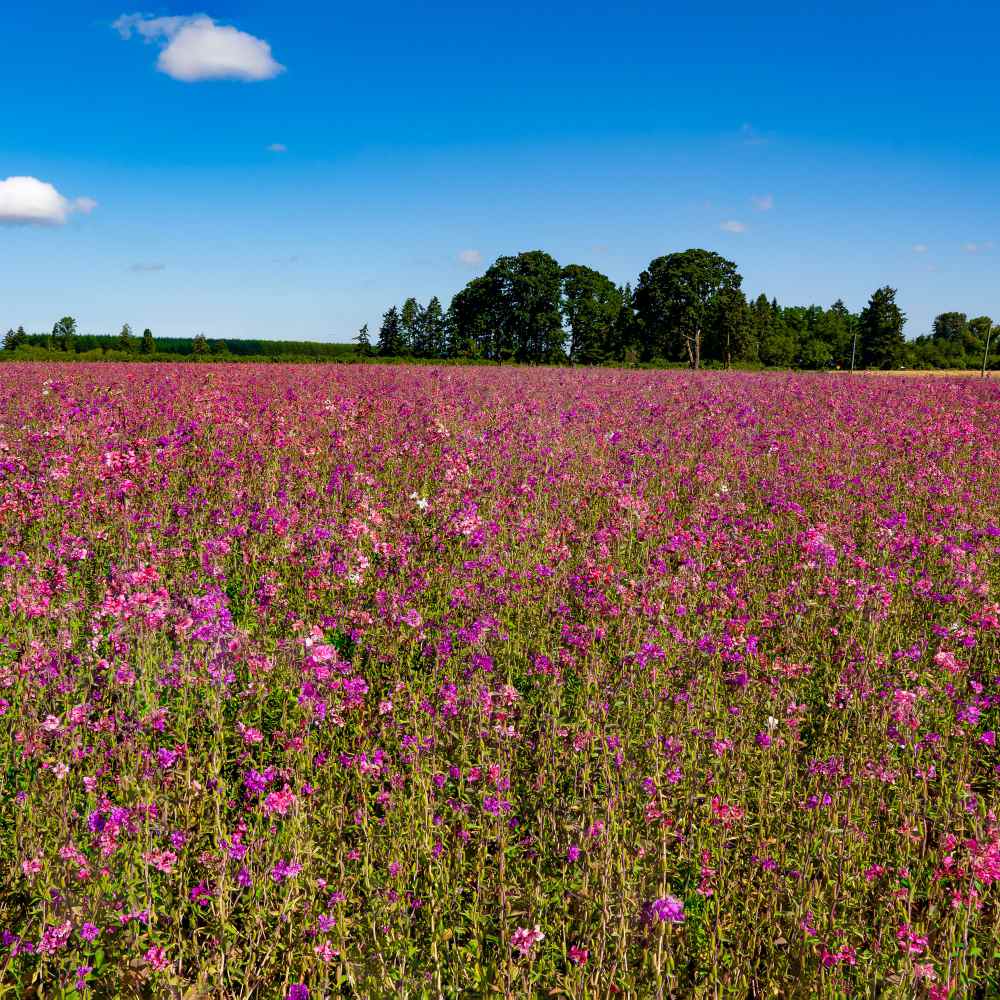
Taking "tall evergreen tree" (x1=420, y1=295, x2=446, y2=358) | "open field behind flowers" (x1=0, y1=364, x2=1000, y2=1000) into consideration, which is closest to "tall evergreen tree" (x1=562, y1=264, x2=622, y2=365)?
"tall evergreen tree" (x1=420, y1=295, x2=446, y2=358)

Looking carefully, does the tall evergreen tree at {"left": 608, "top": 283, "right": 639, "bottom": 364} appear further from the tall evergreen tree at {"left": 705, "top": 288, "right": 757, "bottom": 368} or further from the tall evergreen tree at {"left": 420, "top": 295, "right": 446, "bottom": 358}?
the tall evergreen tree at {"left": 420, "top": 295, "right": 446, "bottom": 358}

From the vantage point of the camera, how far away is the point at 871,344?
254 ft

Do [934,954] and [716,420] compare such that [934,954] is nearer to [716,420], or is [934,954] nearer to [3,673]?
[3,673]

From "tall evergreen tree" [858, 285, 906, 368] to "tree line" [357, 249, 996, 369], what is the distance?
0.37 ft

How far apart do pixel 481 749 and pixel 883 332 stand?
288 feet

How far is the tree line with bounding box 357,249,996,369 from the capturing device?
2493 inches

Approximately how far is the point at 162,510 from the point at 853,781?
202 inches

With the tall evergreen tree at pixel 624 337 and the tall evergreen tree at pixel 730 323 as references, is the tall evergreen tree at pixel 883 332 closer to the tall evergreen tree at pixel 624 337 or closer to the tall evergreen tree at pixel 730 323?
the tall evergreen tree at pixel 730 323

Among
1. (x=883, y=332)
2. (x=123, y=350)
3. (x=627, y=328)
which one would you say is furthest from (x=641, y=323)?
(x=123, y=350)

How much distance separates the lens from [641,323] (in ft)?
217

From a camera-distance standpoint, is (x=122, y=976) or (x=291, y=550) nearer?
(x=122, y=976)

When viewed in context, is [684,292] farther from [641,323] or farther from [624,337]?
[624,337]

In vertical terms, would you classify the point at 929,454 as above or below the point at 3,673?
above

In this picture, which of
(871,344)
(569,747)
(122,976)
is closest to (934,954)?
(569,747)
